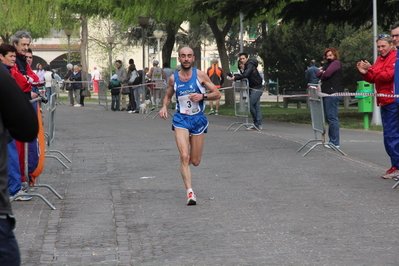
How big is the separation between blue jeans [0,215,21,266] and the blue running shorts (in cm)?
545

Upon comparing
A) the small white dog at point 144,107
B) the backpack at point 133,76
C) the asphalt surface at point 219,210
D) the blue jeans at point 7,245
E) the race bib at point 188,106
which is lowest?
the asphalt surface at point 219,210

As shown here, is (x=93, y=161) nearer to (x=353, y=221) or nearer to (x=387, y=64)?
(x=387, y=64)

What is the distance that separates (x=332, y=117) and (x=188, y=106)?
5.32m

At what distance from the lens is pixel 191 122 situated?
344 inches

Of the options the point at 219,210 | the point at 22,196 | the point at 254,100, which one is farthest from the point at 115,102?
the point at 219,210

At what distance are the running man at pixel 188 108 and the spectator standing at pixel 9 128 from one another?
5.29 m

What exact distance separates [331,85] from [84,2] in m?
16.7

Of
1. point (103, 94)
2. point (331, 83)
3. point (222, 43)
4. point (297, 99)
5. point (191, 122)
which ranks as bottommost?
point (297, 99)

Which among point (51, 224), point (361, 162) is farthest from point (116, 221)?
point (361, 162)

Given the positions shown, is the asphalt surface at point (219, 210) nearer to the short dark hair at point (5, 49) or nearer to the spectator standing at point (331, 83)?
the spectator standing at point (331, 83)

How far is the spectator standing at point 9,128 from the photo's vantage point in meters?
3.28

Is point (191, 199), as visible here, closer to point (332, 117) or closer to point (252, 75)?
point (332, 117)

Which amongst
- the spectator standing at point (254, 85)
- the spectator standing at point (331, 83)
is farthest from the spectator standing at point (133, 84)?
the spectator standing at point (331, 83)

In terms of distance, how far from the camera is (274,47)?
119 feet
